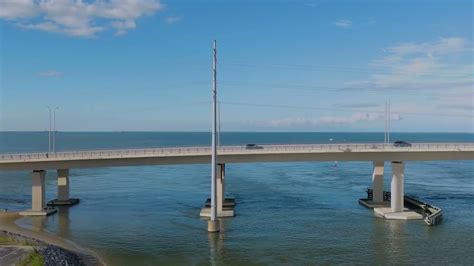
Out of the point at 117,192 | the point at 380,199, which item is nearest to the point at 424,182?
the point at 380,199

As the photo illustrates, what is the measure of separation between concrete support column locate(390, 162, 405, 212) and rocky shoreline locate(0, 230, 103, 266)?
38543 mm

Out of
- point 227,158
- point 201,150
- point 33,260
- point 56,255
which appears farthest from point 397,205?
point 33,260

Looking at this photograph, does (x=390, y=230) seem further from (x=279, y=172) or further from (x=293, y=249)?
(x=279, y=172)

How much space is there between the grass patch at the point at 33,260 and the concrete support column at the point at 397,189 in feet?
142

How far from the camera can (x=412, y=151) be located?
64312 millimetres

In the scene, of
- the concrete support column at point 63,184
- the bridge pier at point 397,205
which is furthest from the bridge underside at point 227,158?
the concrete support column at point 63,184

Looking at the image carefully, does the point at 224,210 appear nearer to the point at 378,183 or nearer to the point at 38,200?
the point at 378,183

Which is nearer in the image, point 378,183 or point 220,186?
point 220,186

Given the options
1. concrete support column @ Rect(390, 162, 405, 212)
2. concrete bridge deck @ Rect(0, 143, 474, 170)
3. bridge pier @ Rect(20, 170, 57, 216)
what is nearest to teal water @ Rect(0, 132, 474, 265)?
bridge pier @ Rect(20, 170, 57, 216)

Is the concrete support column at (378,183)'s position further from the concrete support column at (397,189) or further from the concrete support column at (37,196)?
the concrete support column at (37,196)

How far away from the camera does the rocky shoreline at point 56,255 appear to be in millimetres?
36188

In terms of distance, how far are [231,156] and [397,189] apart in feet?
71.1

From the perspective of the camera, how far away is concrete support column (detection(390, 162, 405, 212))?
62969mm

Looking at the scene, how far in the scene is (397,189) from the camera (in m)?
63.5
